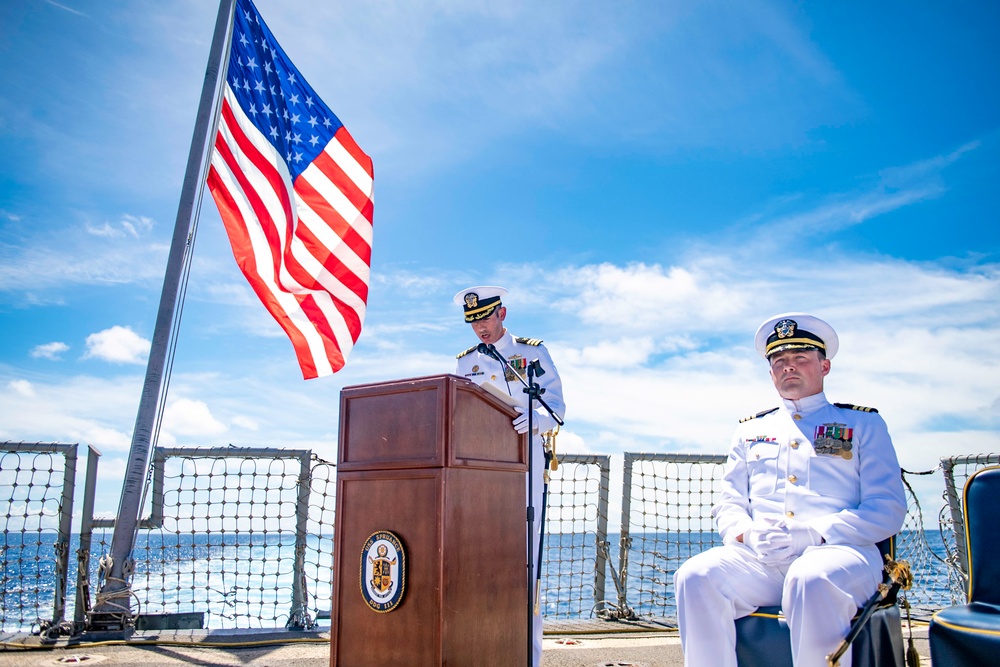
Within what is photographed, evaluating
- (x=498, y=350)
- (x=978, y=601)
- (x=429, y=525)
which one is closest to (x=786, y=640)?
(x=978, y=601)

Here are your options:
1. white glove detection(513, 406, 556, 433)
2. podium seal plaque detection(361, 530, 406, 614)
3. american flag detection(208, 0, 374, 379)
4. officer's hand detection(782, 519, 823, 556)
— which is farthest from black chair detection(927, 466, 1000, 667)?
american flag detection(208, 0, 374, 379)

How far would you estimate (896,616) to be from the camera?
2.61 m

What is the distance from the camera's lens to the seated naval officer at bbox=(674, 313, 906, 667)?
8.04 feet

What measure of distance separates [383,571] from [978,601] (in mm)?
2191

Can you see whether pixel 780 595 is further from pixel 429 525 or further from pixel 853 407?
pixel 429 525

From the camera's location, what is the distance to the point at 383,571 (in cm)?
257

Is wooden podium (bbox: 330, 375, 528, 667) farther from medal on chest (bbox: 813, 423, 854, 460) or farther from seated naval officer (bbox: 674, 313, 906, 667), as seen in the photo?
medal on chest (bbox: 813, 423, 854, 460)

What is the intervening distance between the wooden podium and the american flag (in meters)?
2.64

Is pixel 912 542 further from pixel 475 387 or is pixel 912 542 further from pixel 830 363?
pixel 475 387

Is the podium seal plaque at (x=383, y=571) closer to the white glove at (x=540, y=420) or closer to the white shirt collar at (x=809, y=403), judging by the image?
the white glove at (x=540, y=420)

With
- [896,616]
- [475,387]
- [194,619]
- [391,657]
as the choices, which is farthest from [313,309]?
[896,616]

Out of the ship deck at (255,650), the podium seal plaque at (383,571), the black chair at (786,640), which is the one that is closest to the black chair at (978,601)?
the black chair at (786,640)

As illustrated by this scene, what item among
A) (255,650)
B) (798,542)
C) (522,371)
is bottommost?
(255,650)

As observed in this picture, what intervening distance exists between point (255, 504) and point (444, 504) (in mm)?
3221
